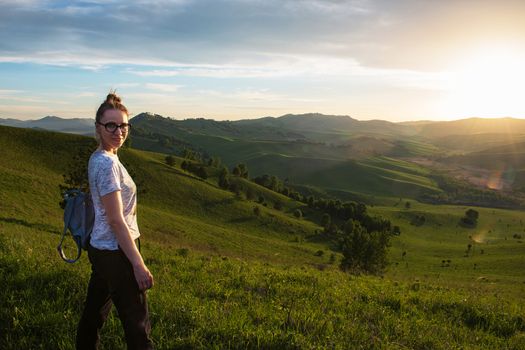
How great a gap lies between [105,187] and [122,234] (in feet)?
1.79

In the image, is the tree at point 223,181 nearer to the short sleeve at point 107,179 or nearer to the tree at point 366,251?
the tree at point 366,251

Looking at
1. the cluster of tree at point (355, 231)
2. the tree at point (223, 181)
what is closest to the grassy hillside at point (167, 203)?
the cluster of tree at point (355, 231)

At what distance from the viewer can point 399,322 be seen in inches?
291

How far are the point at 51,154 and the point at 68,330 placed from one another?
85721 millimetres

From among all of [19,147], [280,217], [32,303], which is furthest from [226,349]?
[280,217]

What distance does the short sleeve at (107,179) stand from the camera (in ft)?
13.8

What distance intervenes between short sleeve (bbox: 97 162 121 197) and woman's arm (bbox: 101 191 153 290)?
0.18 ft

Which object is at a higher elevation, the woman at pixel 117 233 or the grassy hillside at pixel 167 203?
the woman at pixel 117 233

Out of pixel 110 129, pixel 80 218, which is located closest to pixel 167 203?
pixel 80 218

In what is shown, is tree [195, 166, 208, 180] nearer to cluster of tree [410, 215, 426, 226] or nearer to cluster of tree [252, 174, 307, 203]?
cluster of tree [252, 174, 307, 203]

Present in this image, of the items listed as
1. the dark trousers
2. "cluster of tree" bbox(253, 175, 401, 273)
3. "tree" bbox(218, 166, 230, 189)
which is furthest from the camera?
"tree" bbox(218, 166, 230, 189)

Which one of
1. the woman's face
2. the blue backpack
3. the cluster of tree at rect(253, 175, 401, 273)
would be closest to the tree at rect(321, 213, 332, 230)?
the cluster of tree at rect(253, 175, 401, 273)

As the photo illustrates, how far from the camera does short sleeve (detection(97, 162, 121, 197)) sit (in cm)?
420

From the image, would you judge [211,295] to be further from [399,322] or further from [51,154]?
[51,154]
